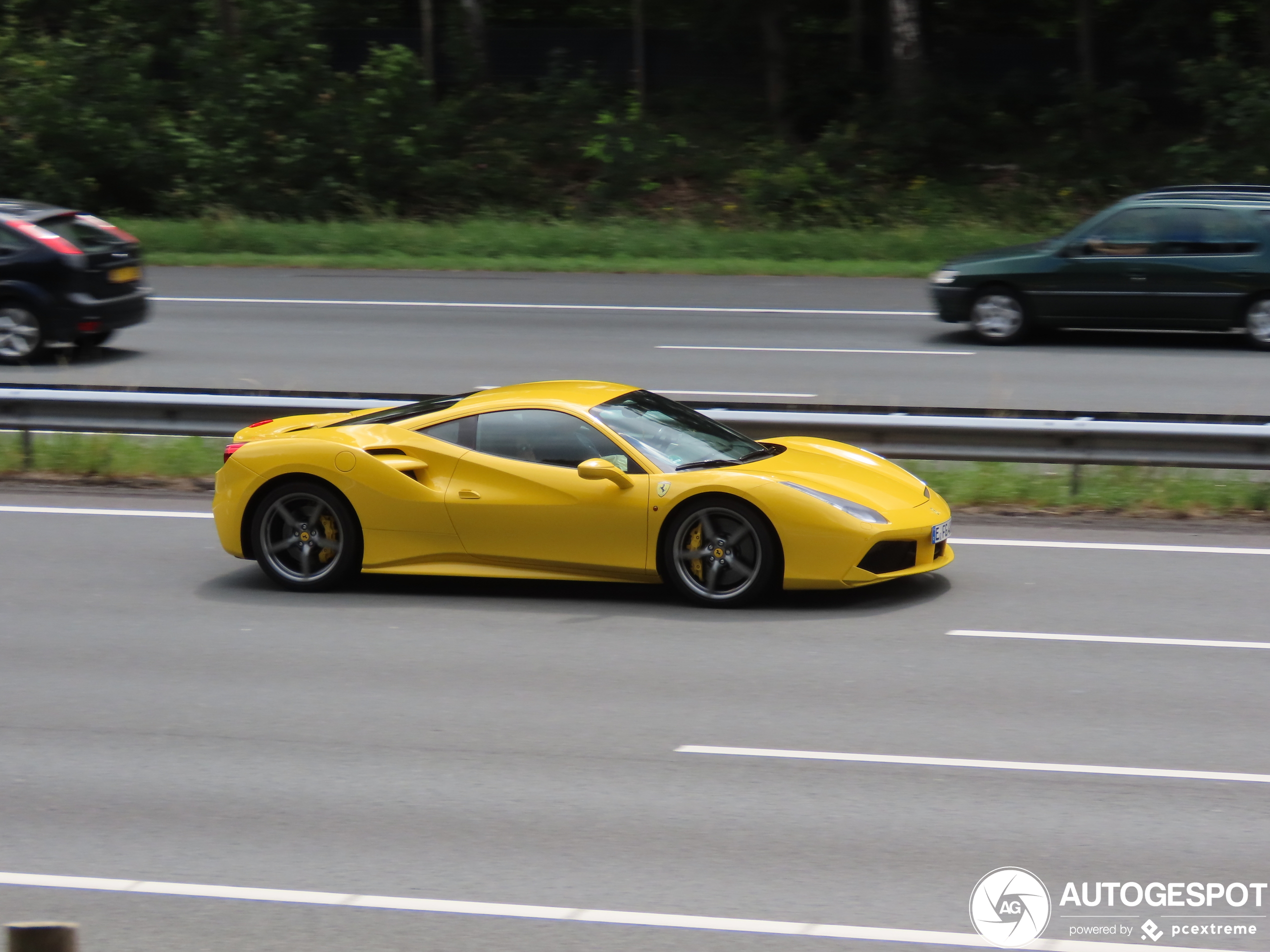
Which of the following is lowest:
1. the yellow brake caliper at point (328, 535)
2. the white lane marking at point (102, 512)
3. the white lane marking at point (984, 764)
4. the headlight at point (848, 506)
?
the white lane marking at point (984, 764)

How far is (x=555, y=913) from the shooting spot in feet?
16.9

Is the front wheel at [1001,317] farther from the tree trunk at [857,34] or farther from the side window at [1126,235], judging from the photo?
the tree trunk at [857,34]

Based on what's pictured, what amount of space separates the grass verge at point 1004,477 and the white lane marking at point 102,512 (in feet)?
2.97

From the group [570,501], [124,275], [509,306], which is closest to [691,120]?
[509,306]

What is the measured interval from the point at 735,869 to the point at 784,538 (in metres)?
3.26

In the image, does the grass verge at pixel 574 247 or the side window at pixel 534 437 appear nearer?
the side window at pixel 534 437

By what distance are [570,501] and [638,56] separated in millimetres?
27838

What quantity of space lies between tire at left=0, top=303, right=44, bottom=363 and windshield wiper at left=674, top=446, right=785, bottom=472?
10457 mm

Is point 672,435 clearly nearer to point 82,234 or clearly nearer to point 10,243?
point 82,234

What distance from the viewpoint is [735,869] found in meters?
5.46

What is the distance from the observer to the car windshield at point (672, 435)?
891 cm

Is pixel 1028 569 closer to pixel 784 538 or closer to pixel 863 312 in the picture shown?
pixel 784 538

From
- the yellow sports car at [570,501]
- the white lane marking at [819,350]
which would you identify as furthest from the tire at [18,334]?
the yellow sports car at [570,501]

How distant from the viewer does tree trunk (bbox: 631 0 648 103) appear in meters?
35.0
